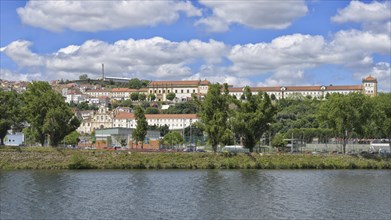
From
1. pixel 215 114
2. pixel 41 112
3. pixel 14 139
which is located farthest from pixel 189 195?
pixel 14 139

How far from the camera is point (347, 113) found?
277 ft

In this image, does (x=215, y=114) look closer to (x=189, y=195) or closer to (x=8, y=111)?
(x=8, y=111)

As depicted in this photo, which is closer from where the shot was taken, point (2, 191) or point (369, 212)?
point (369, 212)

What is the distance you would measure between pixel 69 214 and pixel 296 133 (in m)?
122

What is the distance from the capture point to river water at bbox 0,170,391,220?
117 feet

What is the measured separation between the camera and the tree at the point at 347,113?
84.4m

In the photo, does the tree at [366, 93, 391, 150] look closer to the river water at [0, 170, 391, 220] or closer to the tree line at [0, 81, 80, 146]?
the river water at [0, 170, 391, 220]

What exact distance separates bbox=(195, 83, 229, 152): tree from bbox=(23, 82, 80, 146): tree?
18737mm

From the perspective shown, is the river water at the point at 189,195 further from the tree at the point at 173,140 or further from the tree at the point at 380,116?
A: the tree at the point at 173,140

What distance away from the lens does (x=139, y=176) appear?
59.1m

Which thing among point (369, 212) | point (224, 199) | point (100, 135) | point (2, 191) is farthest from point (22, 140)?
point (369, 212)

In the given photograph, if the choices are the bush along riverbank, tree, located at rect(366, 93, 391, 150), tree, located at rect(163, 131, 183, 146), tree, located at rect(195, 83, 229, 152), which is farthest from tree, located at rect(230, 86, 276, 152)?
tree, located at rect(163, 131, 183, 146)

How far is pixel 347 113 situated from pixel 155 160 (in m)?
31.9

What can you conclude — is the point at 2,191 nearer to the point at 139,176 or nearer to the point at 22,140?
the point at 139,176
